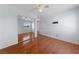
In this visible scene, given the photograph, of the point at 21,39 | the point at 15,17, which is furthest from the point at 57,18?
the point at 15,17

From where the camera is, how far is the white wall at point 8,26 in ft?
7.94

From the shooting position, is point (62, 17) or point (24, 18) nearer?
point (62, 17)

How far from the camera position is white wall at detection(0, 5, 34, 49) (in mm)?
2420

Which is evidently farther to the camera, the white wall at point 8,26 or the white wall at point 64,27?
the white wall at point 8,26

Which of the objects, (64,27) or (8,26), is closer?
(64,27)

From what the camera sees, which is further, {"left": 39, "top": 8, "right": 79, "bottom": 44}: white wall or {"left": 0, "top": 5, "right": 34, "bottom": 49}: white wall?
{"left": 0, "top": 5, "right": 34, "bottom": 49}: white wall

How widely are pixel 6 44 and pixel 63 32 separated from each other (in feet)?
5.78

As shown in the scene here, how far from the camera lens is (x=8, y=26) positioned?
2963 mm

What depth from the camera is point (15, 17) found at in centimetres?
330

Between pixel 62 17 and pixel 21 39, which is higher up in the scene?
pixel 62 17
